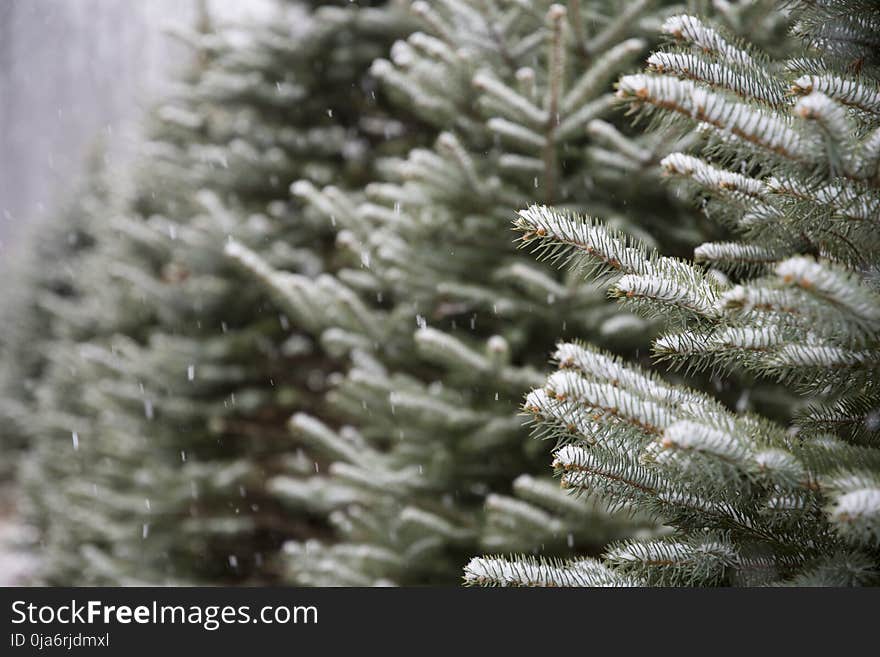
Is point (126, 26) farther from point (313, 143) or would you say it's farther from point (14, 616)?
point (14, 616)

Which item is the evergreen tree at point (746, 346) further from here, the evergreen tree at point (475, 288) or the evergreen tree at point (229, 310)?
the evergreen tree at point (229, 310)

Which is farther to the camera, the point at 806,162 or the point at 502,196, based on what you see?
the point at 502,196

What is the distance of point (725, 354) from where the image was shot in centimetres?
117

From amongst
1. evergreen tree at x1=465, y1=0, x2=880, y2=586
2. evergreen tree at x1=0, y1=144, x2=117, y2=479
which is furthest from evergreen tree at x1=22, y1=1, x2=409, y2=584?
evergreen tree at x1=0, y1=144, x2=117, y2=479

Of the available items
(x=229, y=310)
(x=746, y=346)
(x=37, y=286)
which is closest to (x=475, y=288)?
(x=746, y=346)

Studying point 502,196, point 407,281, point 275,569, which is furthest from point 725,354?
point 275,569

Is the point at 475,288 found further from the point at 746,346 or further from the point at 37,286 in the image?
the point at 37,286

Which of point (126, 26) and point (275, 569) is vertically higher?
point (126, 26)

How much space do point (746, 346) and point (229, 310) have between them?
398cm

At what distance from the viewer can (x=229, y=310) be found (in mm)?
4508

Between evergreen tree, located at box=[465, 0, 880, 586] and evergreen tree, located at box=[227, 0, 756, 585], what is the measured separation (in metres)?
1.17

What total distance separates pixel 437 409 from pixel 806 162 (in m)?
1.95

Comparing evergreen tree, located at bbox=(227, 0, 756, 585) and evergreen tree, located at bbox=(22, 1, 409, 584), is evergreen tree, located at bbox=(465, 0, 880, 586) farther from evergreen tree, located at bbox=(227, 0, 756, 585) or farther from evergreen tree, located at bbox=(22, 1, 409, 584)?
evergreen tree, located at bbox=(22, 1, 409, 584)

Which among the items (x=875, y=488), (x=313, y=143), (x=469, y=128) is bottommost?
(x=875, y=488)
